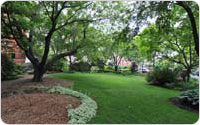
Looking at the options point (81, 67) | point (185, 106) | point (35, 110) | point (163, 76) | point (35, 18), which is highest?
point (35, 18)

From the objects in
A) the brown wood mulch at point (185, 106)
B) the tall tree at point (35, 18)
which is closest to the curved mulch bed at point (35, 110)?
the tall tree at point (35, 18)

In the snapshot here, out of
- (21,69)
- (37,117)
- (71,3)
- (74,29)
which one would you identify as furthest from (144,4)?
(21,69)

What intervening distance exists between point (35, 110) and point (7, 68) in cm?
631

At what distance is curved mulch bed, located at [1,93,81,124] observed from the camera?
2721 mm

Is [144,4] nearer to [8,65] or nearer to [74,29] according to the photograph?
[74,29]

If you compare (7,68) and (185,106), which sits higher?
(7,68)

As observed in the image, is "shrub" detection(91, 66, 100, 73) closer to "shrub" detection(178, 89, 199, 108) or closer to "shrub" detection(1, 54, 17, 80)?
"shrub" detection(1, 54, 17, 80)

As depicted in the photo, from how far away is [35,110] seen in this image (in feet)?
10.1

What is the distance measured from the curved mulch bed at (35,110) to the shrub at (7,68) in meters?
5.03

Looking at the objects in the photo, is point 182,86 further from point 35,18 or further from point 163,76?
point 35,18

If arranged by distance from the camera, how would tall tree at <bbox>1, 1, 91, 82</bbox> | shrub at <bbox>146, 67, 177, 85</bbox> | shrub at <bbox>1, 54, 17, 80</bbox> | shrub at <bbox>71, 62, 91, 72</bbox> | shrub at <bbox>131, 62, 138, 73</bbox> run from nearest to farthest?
tall tree at <bbox>1, 1, 91, 82</bbox>
shrub at <bbox>1, 54, 17, 80</bbox>
shrub at <bbox>146, 67, 177, 85</bbox>
shrub at <bbox>71, 62, 91, 72</bbox>
shrub at <bbox>131, 62, 138, 73</bbox>

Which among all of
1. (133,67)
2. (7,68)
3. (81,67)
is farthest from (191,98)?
(133,67)

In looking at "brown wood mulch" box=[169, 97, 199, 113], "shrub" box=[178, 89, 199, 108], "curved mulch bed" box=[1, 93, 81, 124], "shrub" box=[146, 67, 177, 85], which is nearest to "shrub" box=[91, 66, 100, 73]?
"shrub" box=[146, 67, 177, 85]

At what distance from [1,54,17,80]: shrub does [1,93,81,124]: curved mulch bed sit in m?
5.03
